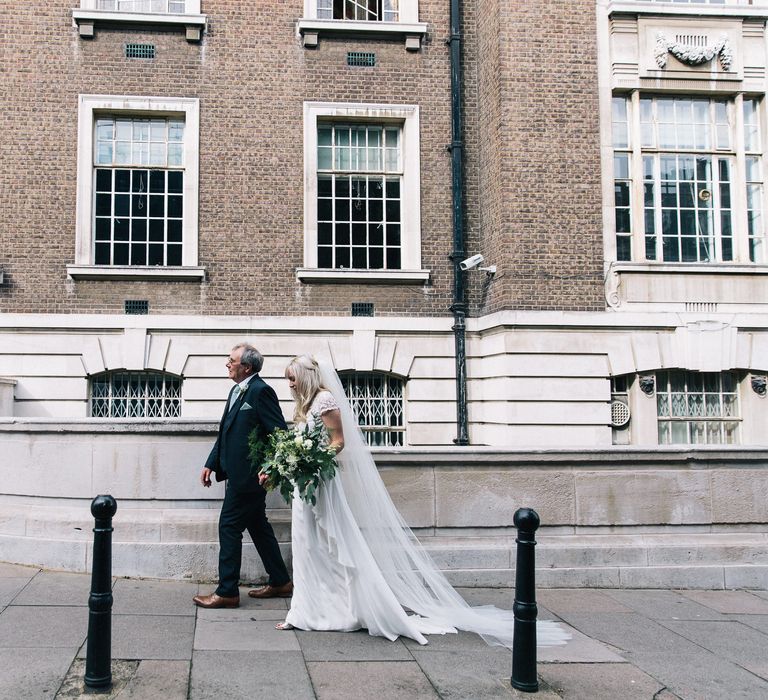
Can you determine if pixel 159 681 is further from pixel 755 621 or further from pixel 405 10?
pixel 405 10

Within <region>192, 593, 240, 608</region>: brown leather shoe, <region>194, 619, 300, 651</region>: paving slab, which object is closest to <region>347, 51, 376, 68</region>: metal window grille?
<region>192, 593, 240, 608</region>: brown leather shoe

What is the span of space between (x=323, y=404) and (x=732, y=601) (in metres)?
4.14

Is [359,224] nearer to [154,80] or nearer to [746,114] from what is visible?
[154,80]

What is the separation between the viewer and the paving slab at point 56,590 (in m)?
6.32

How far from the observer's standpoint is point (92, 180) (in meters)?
13.5

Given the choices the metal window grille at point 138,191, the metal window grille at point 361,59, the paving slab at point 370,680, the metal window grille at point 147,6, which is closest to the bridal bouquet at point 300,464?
the paving slab at point 370,680

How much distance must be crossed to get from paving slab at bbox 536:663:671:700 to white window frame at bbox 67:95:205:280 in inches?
380

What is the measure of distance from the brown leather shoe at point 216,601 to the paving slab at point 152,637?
0.83 ft

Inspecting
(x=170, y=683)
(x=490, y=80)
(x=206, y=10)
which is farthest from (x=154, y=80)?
(x=170, y=683)

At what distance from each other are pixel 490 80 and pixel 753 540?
8.80 m

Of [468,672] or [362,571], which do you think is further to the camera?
[362,571]

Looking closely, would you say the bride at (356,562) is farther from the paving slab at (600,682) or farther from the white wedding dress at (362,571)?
the paving slab at (600,682)

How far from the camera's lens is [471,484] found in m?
7.50

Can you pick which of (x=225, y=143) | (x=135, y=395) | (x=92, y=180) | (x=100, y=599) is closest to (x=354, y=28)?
(x=225, y=143)
